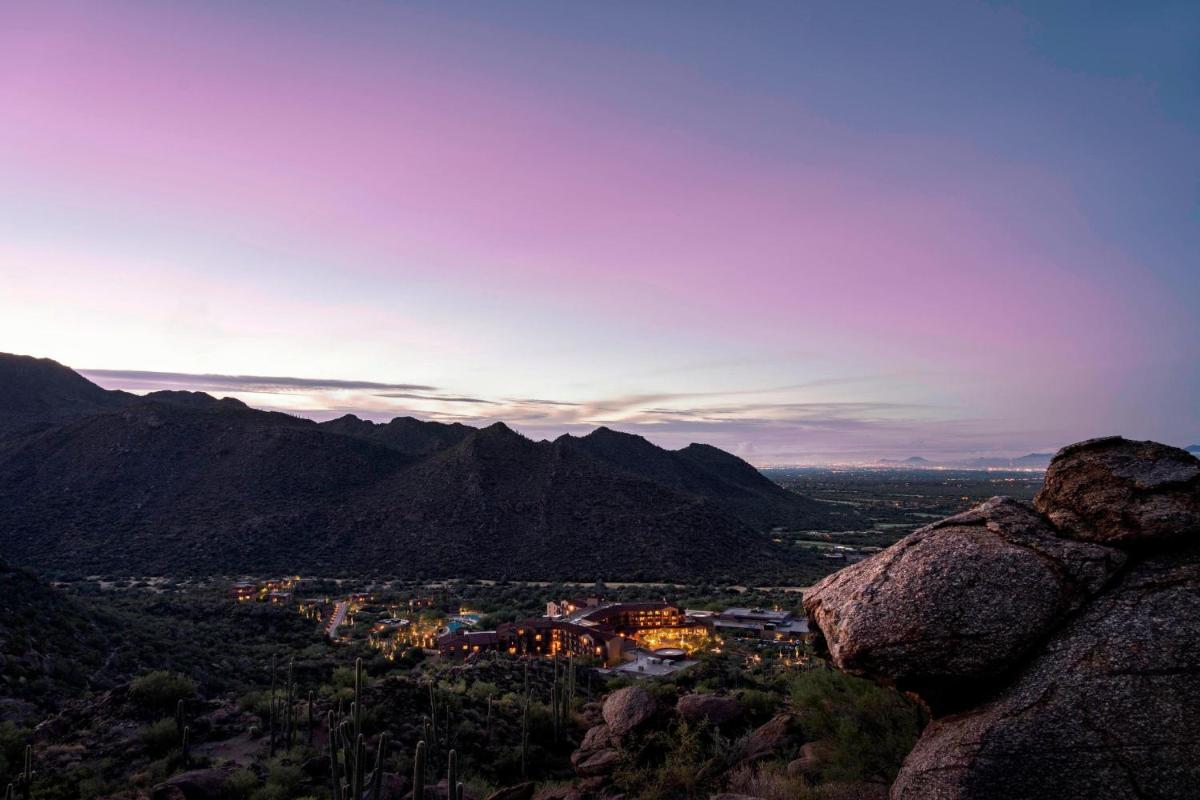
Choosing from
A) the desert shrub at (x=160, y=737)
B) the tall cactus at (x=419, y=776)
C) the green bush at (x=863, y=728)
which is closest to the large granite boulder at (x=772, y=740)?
the green bush at (x=863, y=728)

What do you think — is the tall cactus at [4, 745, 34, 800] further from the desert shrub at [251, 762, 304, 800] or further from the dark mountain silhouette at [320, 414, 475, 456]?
the dark mountain silhouette at [320, 414, 475, 456]

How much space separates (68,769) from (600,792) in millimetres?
17332

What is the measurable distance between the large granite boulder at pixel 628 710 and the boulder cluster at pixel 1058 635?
13.1 meters

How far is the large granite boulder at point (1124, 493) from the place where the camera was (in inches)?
321

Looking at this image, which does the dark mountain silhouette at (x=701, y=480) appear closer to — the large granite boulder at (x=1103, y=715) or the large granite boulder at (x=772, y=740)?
the large granite boulder at (x=772, y=740)

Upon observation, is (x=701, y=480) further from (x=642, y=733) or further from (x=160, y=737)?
(x=160, y=737)

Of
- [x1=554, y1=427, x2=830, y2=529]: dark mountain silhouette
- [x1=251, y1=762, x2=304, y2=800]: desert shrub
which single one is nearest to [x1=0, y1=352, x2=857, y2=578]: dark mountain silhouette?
[x1=554, y1=427, x2=830, y2=529]: dark mountain silhouette

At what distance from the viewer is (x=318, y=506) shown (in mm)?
91500

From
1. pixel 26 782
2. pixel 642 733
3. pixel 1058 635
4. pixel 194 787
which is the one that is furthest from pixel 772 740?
pixel 26 782

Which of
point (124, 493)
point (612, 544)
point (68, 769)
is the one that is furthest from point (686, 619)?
point (124, 493)

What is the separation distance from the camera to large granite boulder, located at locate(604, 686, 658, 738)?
20547 mm

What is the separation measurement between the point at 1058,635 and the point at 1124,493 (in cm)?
226

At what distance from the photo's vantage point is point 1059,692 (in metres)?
7.57

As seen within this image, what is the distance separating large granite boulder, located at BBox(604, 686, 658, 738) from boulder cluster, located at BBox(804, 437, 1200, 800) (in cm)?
1308
